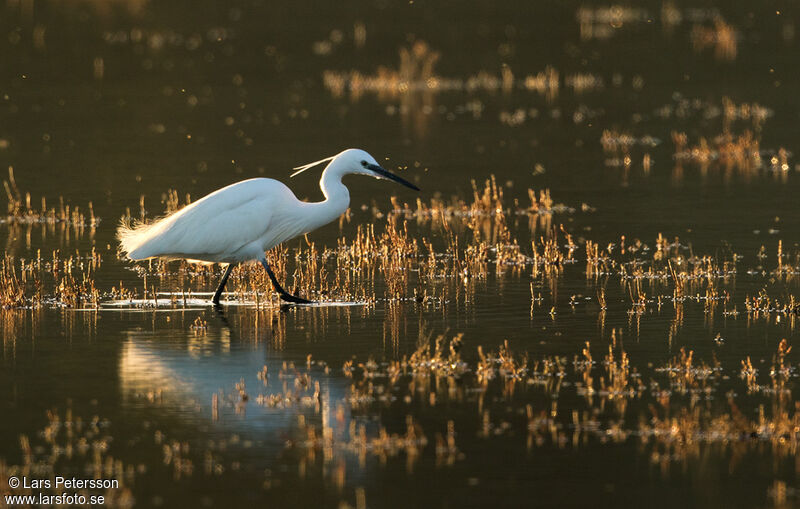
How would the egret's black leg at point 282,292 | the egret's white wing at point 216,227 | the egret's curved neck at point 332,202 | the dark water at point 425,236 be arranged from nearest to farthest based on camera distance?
the dark water at point 425,236 < the egret's white wing at point 216,227 < the egret's black leg at point 282,292 < the egret's curved neck at point 332,202

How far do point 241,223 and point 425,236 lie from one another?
523 centimetres

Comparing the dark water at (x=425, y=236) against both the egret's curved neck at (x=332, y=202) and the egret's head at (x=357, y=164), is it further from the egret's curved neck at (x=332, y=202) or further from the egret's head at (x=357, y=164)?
the egret's head at (x=357, y=164)

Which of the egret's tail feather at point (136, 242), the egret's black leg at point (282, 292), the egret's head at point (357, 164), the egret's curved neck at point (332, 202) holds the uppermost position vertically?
the egret's head at point (357, 164)

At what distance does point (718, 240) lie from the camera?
18688 mm

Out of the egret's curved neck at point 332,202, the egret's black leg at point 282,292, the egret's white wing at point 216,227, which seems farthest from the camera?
the egret's curved neck at point 332,202

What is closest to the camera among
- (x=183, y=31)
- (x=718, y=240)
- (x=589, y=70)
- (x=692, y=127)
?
(x=718, y=240)

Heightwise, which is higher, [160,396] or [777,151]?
[777,151]

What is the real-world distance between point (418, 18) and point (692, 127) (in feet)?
89.5

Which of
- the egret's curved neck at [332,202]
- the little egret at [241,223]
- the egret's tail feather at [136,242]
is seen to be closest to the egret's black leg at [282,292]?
the little egret at [241,223]

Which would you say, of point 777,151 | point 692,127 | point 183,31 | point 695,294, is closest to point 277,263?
point 695,294

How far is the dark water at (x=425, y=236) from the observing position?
9.35 metres

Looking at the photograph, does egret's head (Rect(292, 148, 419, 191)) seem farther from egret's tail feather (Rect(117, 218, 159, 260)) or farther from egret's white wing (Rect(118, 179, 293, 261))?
egret's tail feather (Rect(117, 218, 159, 260))

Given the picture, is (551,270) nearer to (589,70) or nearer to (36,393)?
(36,393)

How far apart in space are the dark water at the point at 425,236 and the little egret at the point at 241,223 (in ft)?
1.75
